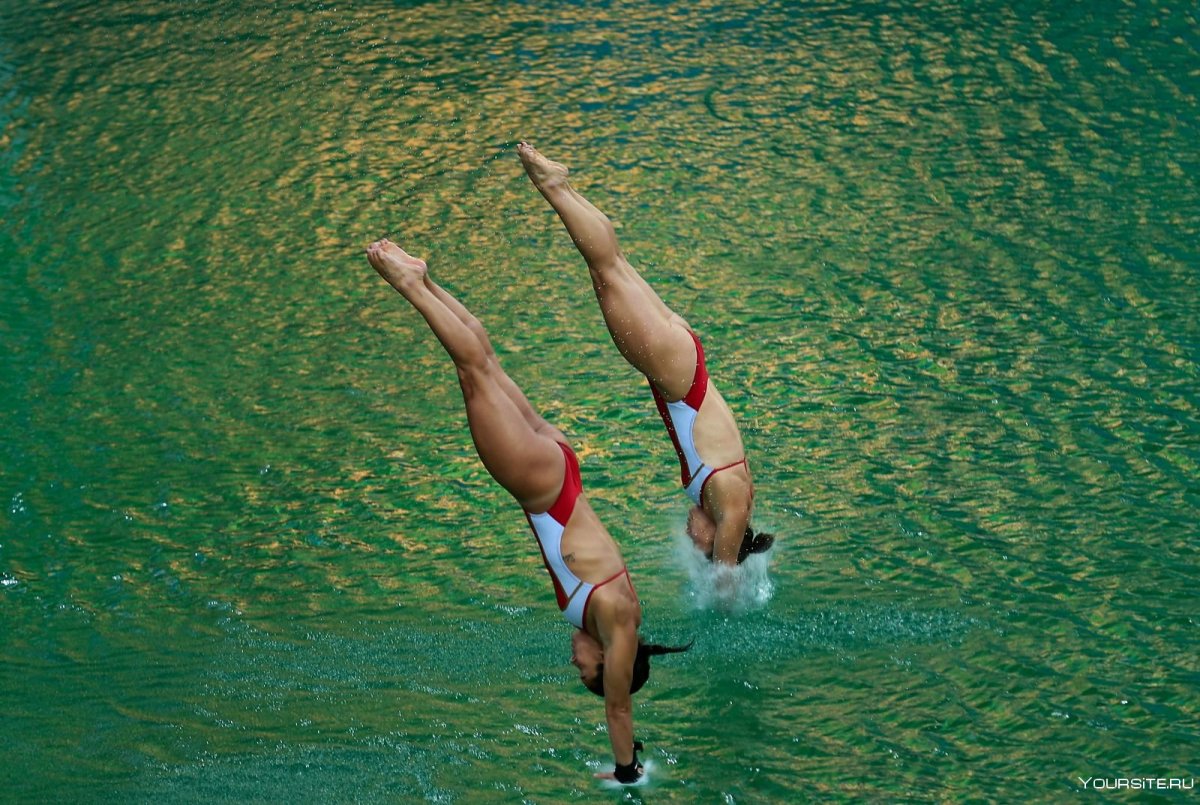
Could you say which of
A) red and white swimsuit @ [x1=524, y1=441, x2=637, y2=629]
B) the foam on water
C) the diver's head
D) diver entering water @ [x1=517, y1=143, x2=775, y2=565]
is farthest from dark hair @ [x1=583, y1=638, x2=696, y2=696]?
diver entering water @ [x1=517, y1=143, x2=775, y2=565]

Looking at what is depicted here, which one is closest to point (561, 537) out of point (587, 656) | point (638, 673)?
point (587, 656)

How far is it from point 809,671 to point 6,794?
178 inches

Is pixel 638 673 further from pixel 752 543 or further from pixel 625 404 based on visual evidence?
pixel 625 404

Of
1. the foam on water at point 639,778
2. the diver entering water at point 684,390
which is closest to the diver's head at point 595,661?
the foam on water at point 639,778

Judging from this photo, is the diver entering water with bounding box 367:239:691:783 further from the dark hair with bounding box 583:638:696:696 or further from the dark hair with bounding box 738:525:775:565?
the dark hair with bounding box 738:525:775:565

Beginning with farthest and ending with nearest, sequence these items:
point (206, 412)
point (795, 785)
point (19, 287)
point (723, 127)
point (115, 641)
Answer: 1. point (723, 127)
2. point (19, 287)
3. point (206, 412)
4. point (115, 641)
5. point (795, 785)

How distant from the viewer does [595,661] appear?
666 centimetres

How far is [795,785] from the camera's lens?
6.80 metres

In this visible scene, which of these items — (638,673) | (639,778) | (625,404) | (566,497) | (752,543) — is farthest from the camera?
(625,404)

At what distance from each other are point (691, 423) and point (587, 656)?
177 centimetres

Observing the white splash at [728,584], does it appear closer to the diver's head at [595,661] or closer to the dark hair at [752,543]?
the dark hair at [752,543]

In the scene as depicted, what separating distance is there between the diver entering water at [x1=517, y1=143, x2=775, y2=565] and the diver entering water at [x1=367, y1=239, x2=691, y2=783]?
1.01 meters

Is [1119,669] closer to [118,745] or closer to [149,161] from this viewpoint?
[118,745]

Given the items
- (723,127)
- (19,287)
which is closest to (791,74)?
(723,127)
